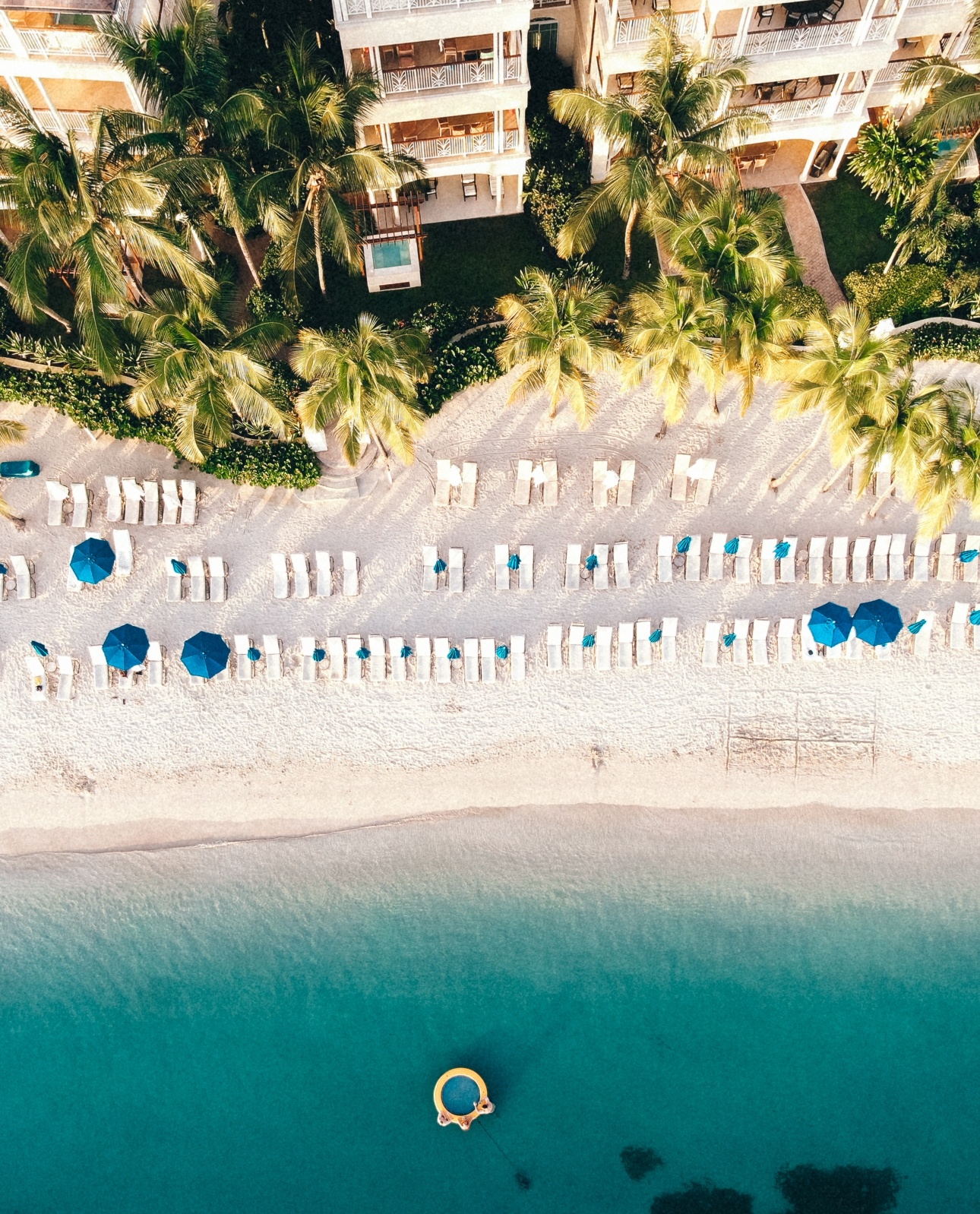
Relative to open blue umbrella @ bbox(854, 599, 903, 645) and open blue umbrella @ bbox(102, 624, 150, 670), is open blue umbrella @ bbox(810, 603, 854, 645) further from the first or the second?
open blue umbrella @ bbox(102, 624, 150, 670)

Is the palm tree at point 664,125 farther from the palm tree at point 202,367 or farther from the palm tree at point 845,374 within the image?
the palm tree at point 202,367

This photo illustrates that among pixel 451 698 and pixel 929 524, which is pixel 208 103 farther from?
pixel 929 524

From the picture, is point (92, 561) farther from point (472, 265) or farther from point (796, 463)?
point (796, 463)

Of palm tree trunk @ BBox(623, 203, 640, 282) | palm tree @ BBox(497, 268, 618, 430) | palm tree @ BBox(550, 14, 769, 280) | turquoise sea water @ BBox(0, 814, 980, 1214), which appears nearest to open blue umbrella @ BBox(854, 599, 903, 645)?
turquoise sea water @ BBox(0, 814, 980, 1214)

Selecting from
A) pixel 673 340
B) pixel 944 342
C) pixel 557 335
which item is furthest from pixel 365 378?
pixel 944 342

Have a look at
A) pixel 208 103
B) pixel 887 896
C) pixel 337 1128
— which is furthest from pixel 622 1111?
pixel 208 103
